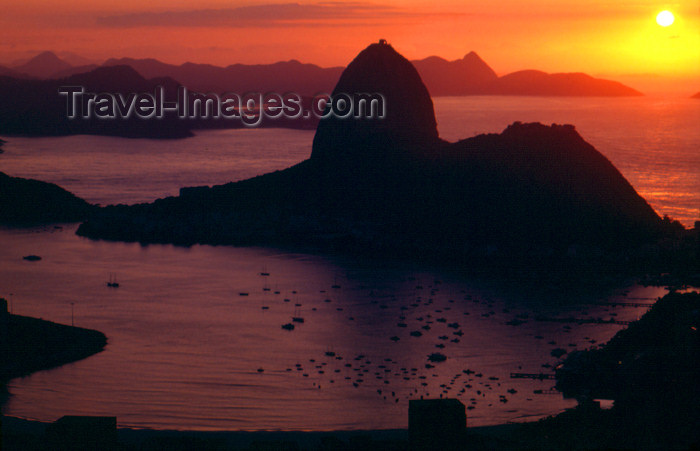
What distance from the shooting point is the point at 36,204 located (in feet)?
245

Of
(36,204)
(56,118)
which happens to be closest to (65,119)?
(56,118)

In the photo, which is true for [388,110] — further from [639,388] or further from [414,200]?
[639,388]

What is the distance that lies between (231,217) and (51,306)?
2254cm

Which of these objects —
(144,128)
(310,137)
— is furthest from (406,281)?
(144,128)

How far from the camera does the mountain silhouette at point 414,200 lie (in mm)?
59281

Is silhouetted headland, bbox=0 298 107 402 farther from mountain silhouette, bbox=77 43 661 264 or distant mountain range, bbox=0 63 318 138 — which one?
distant mountain range, bbox=0 63 318 138

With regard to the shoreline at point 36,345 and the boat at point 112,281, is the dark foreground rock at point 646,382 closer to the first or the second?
the shoreline at point 36,345

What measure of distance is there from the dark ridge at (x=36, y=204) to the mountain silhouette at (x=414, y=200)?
5948 mm

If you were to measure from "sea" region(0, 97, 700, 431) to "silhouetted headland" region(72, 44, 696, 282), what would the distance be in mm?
3590

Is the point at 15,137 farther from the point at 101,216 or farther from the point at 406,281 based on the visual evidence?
the point at 406,281

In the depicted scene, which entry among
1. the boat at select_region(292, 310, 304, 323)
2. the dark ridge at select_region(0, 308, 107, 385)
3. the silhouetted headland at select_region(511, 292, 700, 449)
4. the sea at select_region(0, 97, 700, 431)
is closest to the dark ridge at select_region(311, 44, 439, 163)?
the sea at select_region(0, 97, 700, 431)

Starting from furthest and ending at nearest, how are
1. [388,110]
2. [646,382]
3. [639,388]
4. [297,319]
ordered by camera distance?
[388,110], [297,319], [646,382], [639,388]

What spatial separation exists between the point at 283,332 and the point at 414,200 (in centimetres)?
2696

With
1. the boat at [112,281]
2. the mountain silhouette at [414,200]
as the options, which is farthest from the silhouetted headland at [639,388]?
the boat at [112,281]
